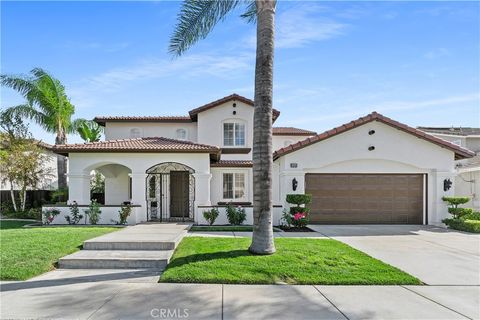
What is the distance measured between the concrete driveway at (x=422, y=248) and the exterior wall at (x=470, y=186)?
9.61 m

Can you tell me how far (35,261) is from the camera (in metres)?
7.88

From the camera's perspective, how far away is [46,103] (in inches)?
825

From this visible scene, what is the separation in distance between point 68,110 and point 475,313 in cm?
2348

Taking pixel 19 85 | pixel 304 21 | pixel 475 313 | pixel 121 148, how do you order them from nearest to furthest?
pixel 475 313, pixel 304 21, pixel 121 148, pixel 19 85

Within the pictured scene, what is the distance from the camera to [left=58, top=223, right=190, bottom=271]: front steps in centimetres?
808

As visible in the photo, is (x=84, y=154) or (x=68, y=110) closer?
(x=84, y=154)

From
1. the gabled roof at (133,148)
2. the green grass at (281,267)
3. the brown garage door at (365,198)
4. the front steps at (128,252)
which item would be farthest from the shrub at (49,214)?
the brown garage door at (365,198)

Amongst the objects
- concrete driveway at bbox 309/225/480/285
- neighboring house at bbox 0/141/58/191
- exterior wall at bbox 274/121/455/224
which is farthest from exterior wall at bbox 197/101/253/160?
neighboring house at bbox 0/141/58/191

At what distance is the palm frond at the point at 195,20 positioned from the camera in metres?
10.5

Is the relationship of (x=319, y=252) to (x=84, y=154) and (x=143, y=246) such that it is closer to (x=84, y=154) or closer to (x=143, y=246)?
(x=143, y=246)

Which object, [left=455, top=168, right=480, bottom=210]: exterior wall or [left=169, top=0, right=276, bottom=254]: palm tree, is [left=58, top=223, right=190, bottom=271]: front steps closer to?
[left=169, top=0, right=276, bottom=254]: palm tree

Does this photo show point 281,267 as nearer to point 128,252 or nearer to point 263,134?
point 263,134

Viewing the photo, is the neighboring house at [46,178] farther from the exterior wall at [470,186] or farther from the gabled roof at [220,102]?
the exterior wall at [470,186]

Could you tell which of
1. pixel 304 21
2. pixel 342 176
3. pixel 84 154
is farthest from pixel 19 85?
pixel 342 176
